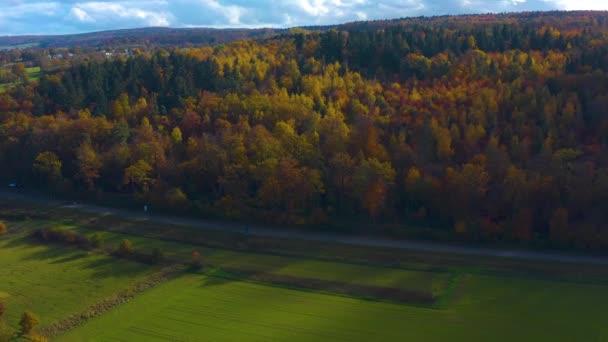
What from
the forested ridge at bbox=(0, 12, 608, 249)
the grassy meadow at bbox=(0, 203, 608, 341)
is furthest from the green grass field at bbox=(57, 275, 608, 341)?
the forested ridge at bbox=(0, 12, 608, 249)

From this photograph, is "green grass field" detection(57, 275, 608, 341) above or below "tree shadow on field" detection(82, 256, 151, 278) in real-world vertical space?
above

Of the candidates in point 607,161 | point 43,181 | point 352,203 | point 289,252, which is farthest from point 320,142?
point 43,181

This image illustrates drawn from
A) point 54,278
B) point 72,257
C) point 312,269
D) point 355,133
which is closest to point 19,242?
point 72,257

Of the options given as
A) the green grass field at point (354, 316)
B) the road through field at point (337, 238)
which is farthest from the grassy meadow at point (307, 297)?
the road through field at point (337, 238)

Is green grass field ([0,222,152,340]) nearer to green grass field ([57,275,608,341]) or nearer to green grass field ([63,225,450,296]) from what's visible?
green grass field ([57,275,608,341])

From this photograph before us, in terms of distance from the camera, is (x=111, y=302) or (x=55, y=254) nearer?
(x=111, y=302)

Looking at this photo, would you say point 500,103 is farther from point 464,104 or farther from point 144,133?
point 144,133

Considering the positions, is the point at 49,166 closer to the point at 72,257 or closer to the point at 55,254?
the point at 55,254
